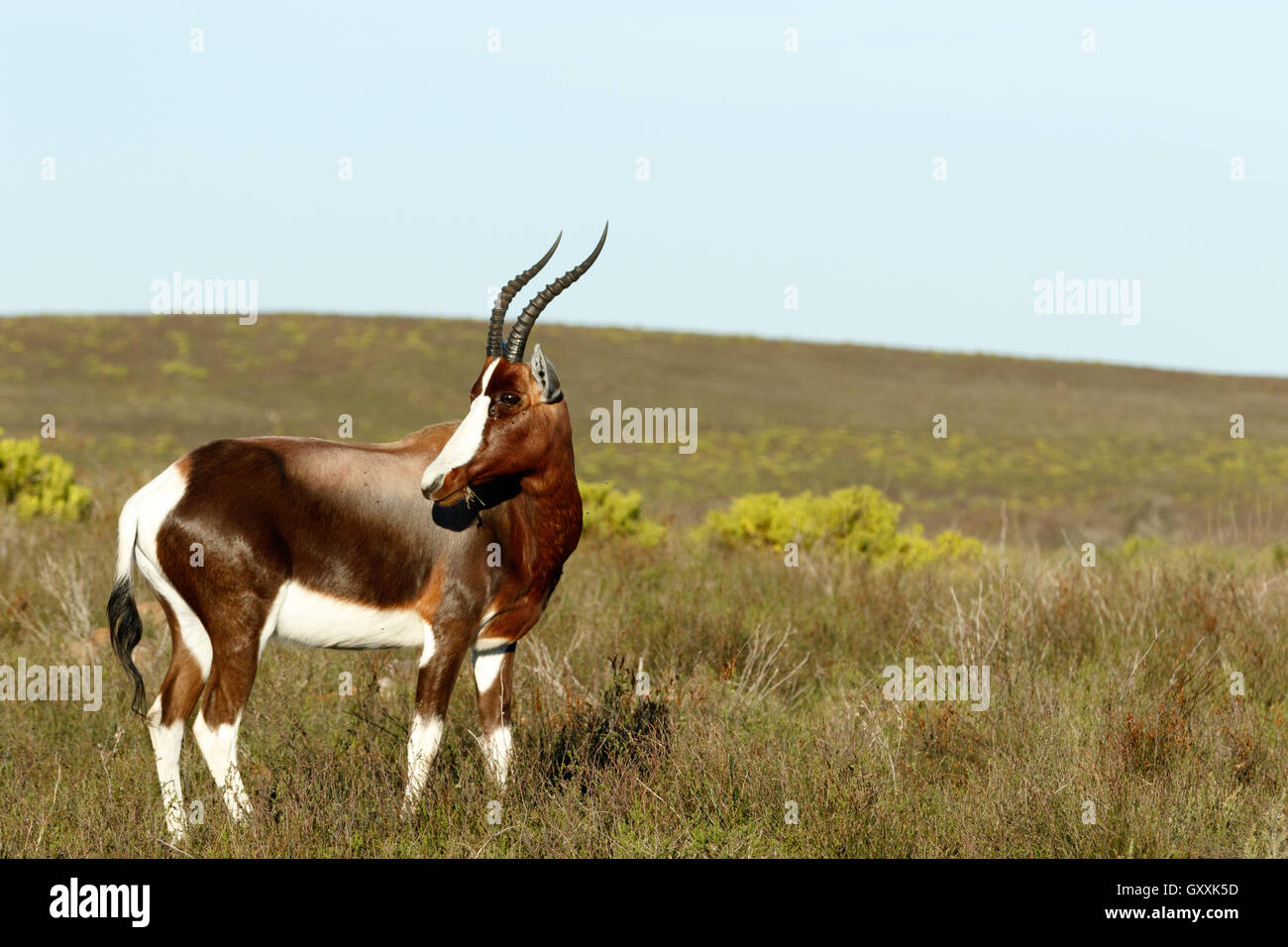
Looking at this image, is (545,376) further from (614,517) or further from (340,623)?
(614,517)

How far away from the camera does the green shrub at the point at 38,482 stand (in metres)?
13.8

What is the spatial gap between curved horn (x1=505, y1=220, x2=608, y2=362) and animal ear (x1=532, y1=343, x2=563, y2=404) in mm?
81

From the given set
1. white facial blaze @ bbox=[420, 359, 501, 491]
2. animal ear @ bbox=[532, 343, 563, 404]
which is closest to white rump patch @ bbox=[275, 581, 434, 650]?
white facial blaze @ bbox=[420, 359, 501, 491]

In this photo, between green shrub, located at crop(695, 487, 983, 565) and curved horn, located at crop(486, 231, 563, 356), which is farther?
green shrub, located at crop(695, 487, 983, 565)

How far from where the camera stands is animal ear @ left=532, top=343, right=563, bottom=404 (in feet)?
15.8

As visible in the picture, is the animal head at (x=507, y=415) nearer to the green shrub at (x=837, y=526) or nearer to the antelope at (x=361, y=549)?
the antelope at (x=361, y=549)

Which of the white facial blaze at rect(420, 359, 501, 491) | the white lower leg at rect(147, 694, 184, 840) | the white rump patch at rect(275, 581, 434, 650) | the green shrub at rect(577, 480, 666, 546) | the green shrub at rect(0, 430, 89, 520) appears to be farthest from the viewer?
the green shrub at rect(0, 430, 89, 520)

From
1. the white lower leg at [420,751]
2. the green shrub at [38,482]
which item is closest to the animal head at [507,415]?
the white lower leg at [420,751]

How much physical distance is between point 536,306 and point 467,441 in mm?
625

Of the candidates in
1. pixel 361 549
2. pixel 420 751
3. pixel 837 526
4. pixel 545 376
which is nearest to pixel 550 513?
pixel 545 376

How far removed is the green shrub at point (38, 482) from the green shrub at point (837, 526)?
7.78m

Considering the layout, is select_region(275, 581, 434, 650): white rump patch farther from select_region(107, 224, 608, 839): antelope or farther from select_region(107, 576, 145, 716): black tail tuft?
select_region(107, 576, 145, 716): black tail tuft

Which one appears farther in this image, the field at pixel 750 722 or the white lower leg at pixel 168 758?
the white lower leg at pixel 168 758

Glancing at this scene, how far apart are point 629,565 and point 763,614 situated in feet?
8.60
